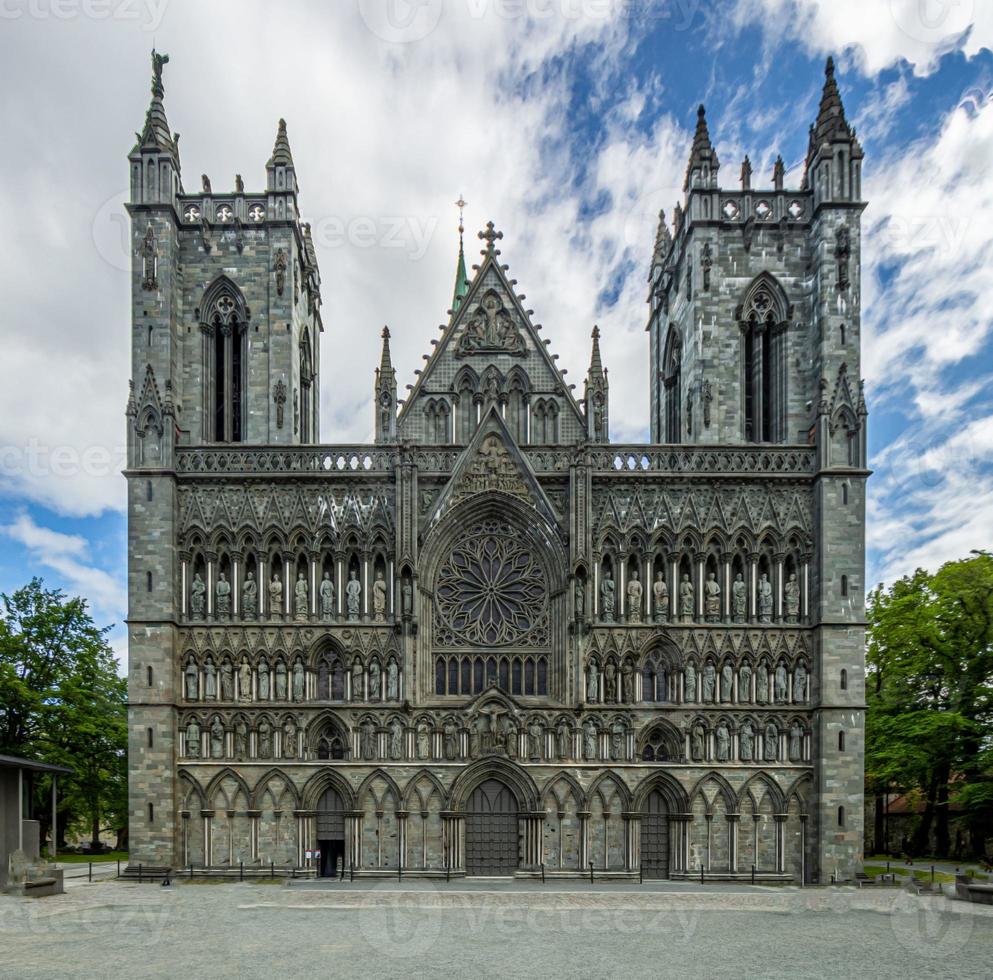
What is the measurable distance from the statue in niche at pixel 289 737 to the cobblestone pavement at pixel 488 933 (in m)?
5.25

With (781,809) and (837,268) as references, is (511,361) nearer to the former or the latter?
(837,268)

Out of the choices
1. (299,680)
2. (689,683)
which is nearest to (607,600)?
(689,683)

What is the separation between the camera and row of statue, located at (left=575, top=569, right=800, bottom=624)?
41.2 metres

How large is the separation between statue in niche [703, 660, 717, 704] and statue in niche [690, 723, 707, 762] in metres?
1.15

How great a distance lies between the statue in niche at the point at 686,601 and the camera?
41156mm

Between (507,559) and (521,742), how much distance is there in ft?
23.2

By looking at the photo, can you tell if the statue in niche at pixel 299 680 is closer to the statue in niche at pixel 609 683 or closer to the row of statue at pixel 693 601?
the row of statue at pixel 693 601

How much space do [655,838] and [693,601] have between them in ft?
29.7

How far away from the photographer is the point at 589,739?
4041 centimetres

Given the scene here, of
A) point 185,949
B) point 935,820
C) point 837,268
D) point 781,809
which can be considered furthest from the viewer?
point 935,820

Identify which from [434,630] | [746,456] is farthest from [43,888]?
[746,456]

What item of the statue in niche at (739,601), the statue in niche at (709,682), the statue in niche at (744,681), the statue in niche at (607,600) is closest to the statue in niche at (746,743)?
the statue in niche at (744,681)

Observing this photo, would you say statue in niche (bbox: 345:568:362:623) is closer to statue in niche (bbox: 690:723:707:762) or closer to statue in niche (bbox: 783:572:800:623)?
statue in niche (bbox: 690:723:707:762)

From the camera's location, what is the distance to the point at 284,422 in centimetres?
4422
